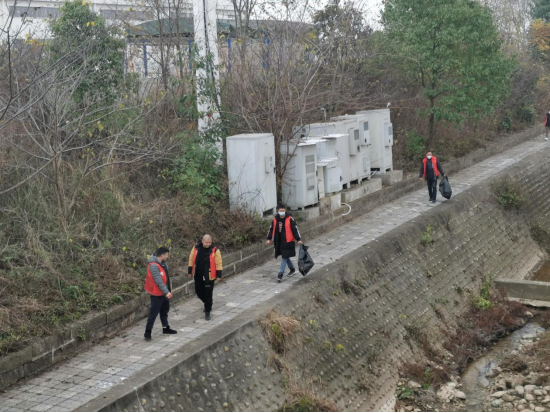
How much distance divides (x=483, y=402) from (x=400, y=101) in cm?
1454

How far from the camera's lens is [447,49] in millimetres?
23719

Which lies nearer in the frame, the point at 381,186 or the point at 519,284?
the point at 519,284

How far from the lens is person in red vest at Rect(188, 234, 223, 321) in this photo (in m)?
11.4

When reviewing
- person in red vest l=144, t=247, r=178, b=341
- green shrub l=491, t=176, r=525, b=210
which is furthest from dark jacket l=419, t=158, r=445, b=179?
person in red vest l=144, t=247, r=178, b=341

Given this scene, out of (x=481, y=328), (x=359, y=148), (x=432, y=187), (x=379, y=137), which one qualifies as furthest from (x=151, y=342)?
(x=379, y=137)

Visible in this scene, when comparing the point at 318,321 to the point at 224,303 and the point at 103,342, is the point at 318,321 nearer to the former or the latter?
the point at 224,303

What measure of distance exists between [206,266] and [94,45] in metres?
6.98

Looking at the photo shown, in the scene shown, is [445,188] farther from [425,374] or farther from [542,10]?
[542,10]

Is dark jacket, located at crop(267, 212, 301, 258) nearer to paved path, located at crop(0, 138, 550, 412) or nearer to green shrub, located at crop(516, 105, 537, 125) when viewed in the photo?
paved path, located at crop(0, 138, 550, 412)

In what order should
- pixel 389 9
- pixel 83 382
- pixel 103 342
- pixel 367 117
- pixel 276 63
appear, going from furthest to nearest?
pixel 389 9 < pixel 367 117 < pixel 276 63 < pixel 103 342 < pixel 83 382

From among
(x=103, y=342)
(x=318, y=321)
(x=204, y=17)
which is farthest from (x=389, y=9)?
(x=103, y=342)

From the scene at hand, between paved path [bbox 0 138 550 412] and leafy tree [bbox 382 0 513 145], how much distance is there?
7784 millimetres

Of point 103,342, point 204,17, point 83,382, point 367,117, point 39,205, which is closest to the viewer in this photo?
point 83,382

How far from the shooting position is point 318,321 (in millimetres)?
12516
